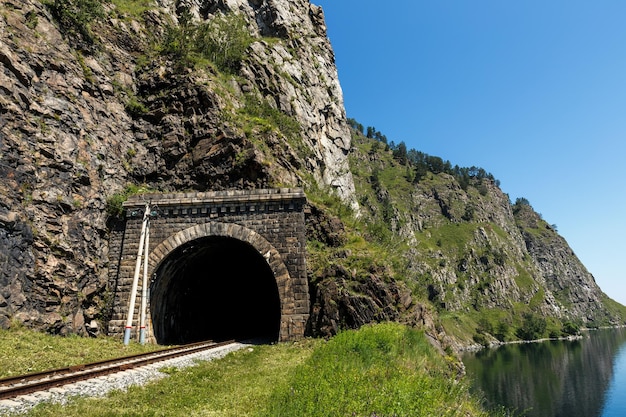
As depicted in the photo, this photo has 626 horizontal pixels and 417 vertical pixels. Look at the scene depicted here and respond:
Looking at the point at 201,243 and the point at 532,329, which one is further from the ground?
the point at 201,243

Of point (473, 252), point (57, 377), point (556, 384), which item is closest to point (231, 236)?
point (57, 377)

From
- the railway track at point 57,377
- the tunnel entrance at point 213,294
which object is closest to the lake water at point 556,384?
the tunnel entrance at point 213,294

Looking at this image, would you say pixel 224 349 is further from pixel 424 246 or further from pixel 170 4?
pixel 424 246

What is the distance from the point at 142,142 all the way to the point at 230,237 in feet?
38.1

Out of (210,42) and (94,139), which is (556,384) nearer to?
(94,139)

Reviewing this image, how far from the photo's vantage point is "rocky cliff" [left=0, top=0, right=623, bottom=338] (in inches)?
714

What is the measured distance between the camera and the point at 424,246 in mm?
130375

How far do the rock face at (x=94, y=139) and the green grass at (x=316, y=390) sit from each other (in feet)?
33.7

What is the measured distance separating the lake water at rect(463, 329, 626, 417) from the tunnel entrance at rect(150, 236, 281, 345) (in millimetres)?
16772

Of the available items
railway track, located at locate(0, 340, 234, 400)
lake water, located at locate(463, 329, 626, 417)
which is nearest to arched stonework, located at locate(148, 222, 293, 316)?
railway track, located at locate(0, 340, 234, 400)

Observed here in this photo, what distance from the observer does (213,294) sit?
29.9 m

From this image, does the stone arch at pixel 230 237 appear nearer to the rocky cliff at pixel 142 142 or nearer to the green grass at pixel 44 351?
the rocky cliff at pixel 142 142

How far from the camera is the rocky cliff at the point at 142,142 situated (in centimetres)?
1812

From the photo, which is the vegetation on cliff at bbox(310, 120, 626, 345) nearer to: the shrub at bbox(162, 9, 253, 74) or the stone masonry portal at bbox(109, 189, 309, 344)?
the shrub at bbox(162, 9, 253, 74)
